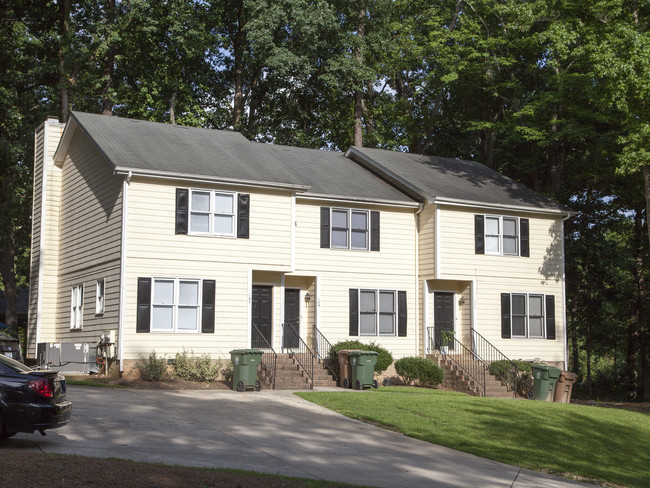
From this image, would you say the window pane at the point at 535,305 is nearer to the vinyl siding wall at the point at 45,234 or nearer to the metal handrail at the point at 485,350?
the metal handrail at the point at 485,350

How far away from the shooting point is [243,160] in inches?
1027

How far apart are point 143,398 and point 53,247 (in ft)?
39.4

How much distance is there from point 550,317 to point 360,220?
802 centimetres

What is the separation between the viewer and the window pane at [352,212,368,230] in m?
27.1

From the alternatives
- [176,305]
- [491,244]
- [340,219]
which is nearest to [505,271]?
[491,244]

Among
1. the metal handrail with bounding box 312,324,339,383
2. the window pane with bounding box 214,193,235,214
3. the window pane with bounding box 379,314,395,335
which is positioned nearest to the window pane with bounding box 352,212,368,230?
the window pane with bounding box 379,314,395,335

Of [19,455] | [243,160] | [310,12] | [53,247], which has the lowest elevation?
[19,455]

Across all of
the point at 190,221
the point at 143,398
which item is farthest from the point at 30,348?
the point at 143,398

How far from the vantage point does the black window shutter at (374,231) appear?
1071 inches

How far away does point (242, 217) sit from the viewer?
78.9 ft

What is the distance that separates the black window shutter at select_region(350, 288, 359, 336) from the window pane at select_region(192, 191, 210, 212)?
593 centimetres

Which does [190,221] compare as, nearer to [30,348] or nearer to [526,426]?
[30,348]

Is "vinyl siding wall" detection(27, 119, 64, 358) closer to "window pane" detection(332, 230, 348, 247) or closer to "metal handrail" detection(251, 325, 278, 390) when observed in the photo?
"metal handrail" detection(251, 325, 278, 390)

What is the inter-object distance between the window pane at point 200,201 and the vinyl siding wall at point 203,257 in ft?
0.84
